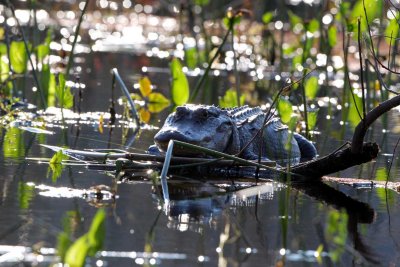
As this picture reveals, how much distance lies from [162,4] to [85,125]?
10064 mm

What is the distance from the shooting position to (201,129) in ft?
17.9

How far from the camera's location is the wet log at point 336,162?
4.75 metres

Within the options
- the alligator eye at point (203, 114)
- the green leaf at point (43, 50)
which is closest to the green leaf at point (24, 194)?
the alligator eye at point (203, 114)

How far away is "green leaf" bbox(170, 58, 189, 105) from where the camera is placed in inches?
275

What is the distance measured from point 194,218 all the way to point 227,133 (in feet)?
5.42

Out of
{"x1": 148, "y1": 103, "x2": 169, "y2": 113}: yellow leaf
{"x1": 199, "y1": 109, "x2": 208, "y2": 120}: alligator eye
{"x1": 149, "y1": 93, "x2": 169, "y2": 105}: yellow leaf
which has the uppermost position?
{"x1": 149, "y1": 93, "x2": 169, "y2": 105}: yellow leaf

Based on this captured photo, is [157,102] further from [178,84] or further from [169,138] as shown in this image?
[169,138]

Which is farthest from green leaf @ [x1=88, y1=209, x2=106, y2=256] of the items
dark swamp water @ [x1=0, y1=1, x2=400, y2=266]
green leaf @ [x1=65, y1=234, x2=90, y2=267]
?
dark swamp water @ [x1=0, y1=1, x2=400, y2=266]

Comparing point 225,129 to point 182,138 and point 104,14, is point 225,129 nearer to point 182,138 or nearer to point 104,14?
point 182,138

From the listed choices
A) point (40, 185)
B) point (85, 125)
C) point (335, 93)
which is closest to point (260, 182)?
point (40, 185)

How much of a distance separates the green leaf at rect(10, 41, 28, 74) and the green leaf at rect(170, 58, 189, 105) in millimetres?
1236

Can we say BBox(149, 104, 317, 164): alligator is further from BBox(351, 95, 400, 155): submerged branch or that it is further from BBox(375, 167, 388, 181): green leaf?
BBox(375, 167, 388, 181): green leaf

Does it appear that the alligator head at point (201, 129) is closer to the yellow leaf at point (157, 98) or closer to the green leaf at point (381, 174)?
the green leaf at point (381, 174)

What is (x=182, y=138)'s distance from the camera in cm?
521
